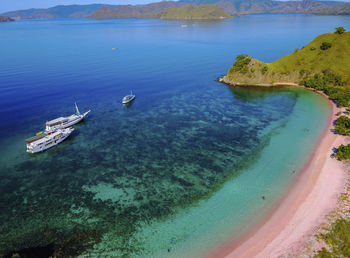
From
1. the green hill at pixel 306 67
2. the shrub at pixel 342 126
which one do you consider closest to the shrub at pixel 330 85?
the green hill at pixel 306 67

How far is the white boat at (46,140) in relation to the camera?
2331 inches

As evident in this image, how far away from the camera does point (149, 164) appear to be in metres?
54.6

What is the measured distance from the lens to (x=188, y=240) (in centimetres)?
3566

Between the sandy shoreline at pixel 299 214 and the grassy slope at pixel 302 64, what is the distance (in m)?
68.4

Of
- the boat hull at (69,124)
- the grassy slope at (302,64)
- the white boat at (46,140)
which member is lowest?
the white boat at (46,140)

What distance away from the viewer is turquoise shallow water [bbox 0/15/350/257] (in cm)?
3731

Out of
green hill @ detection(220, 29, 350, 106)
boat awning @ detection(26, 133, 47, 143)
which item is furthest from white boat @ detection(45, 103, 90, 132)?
green hill @ detection(220, 29, 350, 106)

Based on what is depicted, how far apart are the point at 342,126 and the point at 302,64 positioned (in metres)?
61.5

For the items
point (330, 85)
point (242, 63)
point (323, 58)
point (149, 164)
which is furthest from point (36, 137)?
point (323, 58)

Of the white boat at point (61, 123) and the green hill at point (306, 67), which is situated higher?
the green hill at point (306, 67)

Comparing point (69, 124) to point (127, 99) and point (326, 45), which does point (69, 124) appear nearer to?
point (127, 99)

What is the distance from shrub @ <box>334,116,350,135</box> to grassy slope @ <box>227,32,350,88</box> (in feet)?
164

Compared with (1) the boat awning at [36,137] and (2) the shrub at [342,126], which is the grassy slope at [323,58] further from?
(1) the boat awning at [36,137]

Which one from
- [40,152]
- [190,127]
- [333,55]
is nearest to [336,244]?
[190,127]
